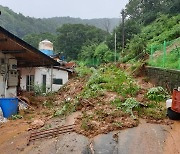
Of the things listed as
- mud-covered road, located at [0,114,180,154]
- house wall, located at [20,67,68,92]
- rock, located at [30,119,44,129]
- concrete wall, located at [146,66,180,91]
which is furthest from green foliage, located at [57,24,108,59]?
mud-covered road, located at [0,114,180,154]

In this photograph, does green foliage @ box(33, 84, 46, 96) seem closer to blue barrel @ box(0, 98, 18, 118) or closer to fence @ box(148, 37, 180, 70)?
blue barrel @ box(0, 98, 18, 118)

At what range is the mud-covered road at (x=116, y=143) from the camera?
6.69 metres

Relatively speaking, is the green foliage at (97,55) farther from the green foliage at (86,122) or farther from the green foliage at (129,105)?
the green foliage at (86,122)

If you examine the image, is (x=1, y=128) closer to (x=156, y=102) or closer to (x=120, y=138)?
(x=120, y=138)

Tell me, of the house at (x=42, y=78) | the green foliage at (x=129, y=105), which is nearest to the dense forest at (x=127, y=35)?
the house at (x=42, y=78)

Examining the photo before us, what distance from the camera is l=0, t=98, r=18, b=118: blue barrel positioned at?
38.5 ft

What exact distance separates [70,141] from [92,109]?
2603 millimetres

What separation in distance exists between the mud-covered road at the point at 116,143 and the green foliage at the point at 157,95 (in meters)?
2.10

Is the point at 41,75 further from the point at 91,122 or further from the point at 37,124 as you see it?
the point at 91,122

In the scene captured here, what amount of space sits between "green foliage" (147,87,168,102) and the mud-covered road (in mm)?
2098

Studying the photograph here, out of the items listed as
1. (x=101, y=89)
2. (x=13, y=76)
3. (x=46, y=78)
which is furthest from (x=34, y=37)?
(x=101, y=89)

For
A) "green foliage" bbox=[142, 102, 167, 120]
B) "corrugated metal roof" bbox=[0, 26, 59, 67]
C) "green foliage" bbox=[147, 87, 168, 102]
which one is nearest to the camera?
"green foliage" bbox=[142, 102, 167, 120]

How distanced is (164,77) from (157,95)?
163cm

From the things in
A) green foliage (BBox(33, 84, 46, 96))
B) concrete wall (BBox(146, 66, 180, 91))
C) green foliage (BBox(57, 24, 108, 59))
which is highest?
green foliage (BBox(57, 24, 108, 59))
